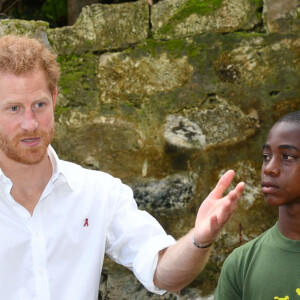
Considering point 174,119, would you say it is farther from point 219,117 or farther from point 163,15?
point 163,15

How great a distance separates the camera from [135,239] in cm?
187

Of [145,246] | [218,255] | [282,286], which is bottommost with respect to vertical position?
[218,255]

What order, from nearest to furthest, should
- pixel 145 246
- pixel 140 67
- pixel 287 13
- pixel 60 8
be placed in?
pixel 145 246
pixel 287 13
pixel 140 67
pixel 60 8

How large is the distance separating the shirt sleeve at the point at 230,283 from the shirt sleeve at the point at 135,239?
9.9 inches

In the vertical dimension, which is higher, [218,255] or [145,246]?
[145,246]

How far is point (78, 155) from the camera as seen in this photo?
2816 mm

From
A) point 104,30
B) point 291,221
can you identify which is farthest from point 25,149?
point 104,30

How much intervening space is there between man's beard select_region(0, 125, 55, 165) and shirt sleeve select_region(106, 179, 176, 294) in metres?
0.32

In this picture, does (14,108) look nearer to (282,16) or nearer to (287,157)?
(287,157)

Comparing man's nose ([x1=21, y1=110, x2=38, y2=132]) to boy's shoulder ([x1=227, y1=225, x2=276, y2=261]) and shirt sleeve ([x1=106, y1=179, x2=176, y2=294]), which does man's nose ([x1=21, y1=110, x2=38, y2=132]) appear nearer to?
shirt sleeve ([x1=106, y1=179, x2=176, y2=294])

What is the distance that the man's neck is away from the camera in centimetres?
193

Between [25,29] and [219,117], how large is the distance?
1088 millimetres

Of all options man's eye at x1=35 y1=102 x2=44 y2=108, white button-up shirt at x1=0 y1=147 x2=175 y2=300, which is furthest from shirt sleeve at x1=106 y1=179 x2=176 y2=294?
man's eye at x1=35 y1=102 x2=44 y2=108

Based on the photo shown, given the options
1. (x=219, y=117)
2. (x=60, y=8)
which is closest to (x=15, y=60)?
(x=219, y=117)
